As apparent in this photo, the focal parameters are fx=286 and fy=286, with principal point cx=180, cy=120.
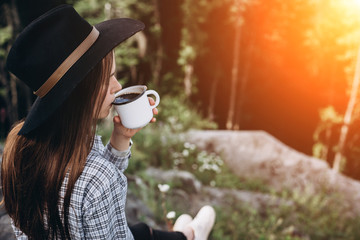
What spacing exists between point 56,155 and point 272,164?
6.23 meters

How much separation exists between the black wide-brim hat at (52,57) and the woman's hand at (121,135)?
499 millimetres

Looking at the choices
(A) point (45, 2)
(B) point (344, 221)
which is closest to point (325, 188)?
(B) point (344, 221)

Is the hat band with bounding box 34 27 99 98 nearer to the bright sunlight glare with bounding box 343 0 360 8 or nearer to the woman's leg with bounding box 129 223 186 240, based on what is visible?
the woman's leg with bounding box 129 223 186 240

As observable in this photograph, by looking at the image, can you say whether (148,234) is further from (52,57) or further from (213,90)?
(213,90)

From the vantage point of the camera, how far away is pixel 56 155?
1.18 m

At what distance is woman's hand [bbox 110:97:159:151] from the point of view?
1.63 meters

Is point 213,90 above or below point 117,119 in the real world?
below

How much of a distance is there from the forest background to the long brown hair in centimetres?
597

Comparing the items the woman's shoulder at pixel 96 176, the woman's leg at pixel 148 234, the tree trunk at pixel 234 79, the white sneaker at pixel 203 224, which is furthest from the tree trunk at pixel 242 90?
the woman's shoulder at pixel 96 176

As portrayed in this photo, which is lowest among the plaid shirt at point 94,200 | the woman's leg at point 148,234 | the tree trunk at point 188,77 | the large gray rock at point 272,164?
the large gray rock at point 272,164

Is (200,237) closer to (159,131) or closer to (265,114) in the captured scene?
(159,131)

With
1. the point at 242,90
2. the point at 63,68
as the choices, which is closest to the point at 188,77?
the point at 242,90

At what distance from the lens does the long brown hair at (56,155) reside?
1.17m

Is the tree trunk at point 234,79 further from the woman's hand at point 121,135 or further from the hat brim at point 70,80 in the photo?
the hat brim at point 70,80
